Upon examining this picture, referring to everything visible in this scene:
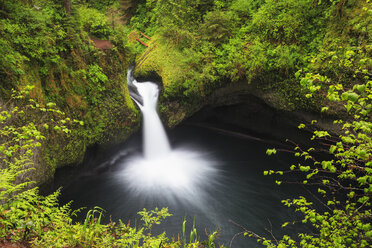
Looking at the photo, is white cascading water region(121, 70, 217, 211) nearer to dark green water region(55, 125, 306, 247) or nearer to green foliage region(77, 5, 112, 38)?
→ dark green water region(55, 125, 306, 247)

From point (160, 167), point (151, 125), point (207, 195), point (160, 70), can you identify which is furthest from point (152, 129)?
point (207, 195)

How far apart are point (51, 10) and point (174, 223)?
7.91 metres

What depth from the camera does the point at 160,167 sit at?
9.74m

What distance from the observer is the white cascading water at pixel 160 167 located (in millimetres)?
8000

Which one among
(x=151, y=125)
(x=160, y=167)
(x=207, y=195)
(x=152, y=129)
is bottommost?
(x=207, y=195)

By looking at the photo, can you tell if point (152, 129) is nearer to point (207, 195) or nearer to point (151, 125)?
point (151, 125)

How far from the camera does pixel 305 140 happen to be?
10.4 m

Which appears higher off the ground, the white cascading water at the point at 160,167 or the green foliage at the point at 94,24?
the green foliage at the point at 94,24

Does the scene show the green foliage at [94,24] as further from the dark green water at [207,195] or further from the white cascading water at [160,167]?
the dark green water at [207,195]

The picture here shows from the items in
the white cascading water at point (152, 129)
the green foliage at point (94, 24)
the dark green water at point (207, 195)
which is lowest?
the dark green water at point (207, 195)

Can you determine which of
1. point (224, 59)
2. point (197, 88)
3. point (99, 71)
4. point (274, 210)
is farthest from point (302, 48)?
point (99, 71)

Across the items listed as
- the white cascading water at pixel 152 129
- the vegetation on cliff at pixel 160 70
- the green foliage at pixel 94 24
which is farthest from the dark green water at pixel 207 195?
the green foliage at pixel 94 24

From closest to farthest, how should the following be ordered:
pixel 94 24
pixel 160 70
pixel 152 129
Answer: pixel 94 24 < pixel 152 129 < pixel 160 70

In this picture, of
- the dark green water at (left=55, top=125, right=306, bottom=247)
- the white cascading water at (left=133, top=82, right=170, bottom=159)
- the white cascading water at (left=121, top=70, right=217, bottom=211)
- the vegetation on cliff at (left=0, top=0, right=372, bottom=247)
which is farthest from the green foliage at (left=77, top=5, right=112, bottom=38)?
the dark green water at (left=55, top=125, right=306, bottom=247)
